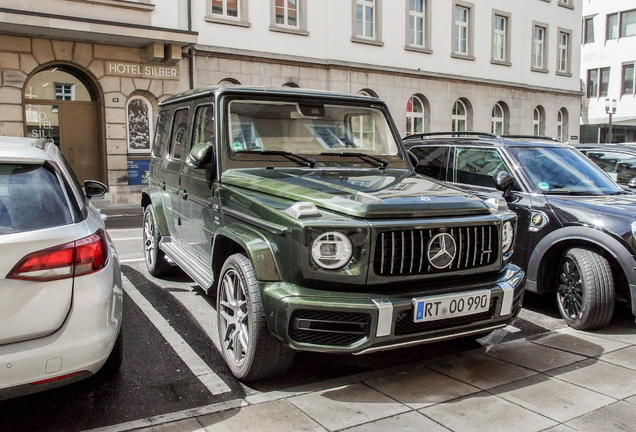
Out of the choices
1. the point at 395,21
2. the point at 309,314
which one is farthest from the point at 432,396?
the point at 395,21

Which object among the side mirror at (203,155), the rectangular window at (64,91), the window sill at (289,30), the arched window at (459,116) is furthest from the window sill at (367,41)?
the side mirror at (203,155)

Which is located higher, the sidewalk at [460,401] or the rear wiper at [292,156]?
the rear wiper at [292,156]

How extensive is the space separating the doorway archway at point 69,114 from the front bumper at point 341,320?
47.3ft

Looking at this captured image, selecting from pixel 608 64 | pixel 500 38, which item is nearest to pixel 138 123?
pixel 500 38

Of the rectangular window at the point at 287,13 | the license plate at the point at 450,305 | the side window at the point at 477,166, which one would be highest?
the rectangular window at the point at 287,13

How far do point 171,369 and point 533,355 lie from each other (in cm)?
265

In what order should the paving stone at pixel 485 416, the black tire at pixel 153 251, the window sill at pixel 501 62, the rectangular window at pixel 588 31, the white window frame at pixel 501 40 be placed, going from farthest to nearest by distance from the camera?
the rectangular window at pixel 588 31 < the white window frame at pixel 501 40 < the window sill at pixel 501 62 < the black tire at pixel 153 251 < the paving stone at pixel 485 416

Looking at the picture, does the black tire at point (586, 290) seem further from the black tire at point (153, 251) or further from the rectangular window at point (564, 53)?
the rectangular window at point (564, 53)

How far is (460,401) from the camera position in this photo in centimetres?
355

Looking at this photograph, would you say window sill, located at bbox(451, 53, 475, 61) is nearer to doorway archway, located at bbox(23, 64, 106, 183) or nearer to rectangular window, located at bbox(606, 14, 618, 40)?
doorway archway, located at bbox(23, 64, 106, 183)

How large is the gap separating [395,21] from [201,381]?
2062cm

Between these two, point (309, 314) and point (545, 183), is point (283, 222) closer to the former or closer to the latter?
point (309, 314)

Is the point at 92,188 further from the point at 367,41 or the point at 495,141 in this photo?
the point at 367,41

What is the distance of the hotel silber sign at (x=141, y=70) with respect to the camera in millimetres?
16344
